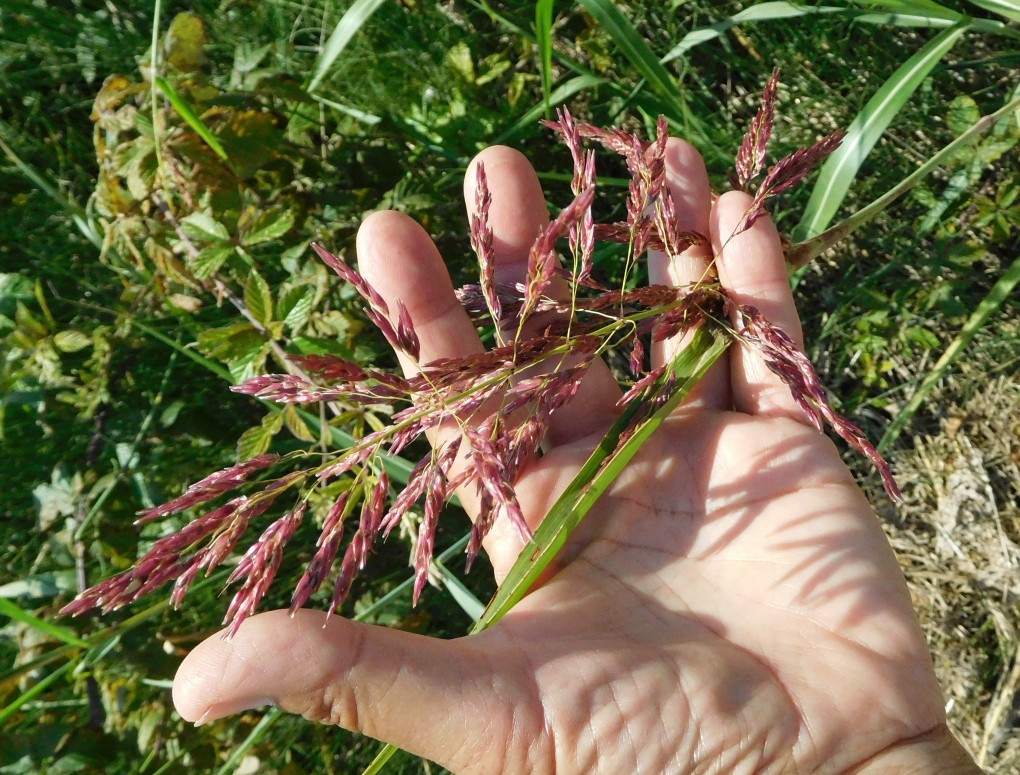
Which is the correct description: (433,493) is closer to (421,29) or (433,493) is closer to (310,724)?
(310,724)

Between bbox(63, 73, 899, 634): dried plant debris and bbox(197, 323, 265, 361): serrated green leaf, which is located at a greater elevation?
bbox(197, 323, 265, 361): serrated green leaf

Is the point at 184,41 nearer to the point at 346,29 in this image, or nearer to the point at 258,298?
the point at 346,29

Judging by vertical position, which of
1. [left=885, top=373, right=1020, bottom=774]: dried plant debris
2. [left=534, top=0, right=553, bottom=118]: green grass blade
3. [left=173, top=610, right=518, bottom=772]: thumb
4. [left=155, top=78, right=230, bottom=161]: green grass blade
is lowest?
[left=885, top=373, right=1020, bottom=774]: dried plant debris

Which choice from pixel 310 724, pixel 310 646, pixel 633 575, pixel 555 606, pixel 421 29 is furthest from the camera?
pixel 421 29

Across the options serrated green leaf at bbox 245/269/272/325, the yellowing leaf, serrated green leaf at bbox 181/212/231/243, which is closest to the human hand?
serrated green leaf at bbox 245/269/272/325

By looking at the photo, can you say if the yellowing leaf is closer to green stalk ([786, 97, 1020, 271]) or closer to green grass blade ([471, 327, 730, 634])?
green grass blade ([471, 327, 730, 634])

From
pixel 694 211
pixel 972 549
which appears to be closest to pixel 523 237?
pixel 694 211

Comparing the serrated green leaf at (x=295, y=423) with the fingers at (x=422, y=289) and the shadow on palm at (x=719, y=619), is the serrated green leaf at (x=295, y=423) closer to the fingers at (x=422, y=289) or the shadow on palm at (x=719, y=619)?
the fingers at (x=422, y=289)

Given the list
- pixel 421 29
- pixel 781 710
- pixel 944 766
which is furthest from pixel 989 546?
pixel 421 29
